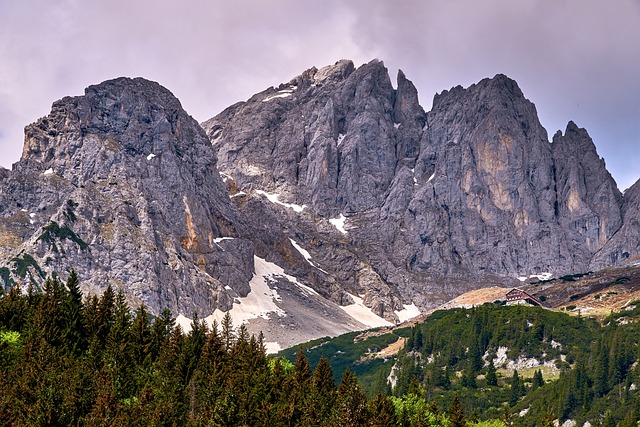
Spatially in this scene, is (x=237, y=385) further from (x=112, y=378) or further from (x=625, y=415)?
(x=625, y=415)

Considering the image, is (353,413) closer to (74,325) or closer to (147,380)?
(147,380)

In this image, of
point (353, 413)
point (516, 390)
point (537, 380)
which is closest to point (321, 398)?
point (353, 413)

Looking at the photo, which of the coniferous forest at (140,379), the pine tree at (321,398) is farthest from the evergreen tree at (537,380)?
the pine tree at (321,398)

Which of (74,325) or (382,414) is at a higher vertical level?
(74,325)

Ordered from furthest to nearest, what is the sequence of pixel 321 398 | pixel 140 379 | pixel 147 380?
pixel 321 398 < pixel 140 379 < pixel 147 380

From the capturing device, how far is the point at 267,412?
85.9 metres

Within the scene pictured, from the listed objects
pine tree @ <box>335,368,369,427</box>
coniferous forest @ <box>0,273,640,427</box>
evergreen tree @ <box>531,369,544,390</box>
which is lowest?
pine tree @ <box>335,368,369,427</box>

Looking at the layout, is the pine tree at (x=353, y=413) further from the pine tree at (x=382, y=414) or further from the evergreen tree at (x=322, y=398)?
the evergreen tree at (x=322, y=398)

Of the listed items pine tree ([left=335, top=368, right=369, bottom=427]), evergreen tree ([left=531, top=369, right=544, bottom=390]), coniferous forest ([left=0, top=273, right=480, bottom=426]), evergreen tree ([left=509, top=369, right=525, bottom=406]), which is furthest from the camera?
evergreen tree ([left=531, top=369, right=544, bottom=390])

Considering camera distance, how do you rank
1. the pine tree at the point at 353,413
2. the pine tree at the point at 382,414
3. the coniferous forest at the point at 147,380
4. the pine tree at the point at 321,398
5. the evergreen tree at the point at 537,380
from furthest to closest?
the evergreen tree at the point at 537,380, the pine tree at the point at 321,398, the pine tree at the point at 382,414, the coniferous forest at the point at 147,380, the pine tree at the point at 353,413

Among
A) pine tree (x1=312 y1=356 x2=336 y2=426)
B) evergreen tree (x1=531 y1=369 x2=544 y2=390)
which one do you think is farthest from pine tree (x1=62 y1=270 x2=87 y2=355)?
evergreen tree (x1=531 y1=369 x2=544 y2=390)

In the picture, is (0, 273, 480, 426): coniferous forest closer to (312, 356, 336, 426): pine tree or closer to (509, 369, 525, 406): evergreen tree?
(312, 356, 336, 426): pine tree

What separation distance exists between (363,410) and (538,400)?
10693cm

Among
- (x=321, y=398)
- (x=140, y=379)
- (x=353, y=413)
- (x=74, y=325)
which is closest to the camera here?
(x=353, y=413)
